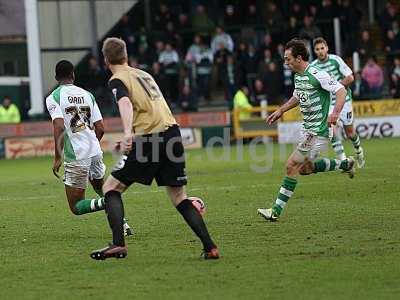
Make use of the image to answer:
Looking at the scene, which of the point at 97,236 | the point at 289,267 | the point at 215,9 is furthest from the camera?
the point at 215,9

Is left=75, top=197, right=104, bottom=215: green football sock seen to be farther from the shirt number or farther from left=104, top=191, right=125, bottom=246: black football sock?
left=104, top=191, right=125, bottom=246: black football sock

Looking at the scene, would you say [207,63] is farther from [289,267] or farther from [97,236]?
[289,267]

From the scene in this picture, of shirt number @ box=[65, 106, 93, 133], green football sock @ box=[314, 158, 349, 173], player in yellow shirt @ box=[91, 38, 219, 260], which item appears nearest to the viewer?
player in yellow shirt @ box=[91, 38, 219, 260]

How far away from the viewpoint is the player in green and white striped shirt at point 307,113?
12.8m

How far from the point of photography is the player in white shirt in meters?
11.8

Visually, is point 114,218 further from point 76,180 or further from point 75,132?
point 75,132

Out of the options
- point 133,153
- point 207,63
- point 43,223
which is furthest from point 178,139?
point 207,63

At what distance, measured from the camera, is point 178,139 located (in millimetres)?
9734

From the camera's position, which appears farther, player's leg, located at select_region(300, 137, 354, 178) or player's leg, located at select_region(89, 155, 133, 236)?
player's leg, located at select_region(300, 137, 354, 178)

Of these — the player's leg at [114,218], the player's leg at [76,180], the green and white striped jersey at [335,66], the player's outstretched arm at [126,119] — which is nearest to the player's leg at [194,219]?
the player's leg at [114,218]

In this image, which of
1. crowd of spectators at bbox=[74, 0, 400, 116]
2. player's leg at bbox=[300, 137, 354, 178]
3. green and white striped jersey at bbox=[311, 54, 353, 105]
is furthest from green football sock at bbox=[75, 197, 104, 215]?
crowd of spectators at bbox=[74, 0, 400, 116]

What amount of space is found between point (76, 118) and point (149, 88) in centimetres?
240

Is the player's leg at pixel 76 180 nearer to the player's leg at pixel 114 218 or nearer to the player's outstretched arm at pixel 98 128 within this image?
the player's outstretched arm at pixel 98 128

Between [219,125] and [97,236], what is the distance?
749 inches
